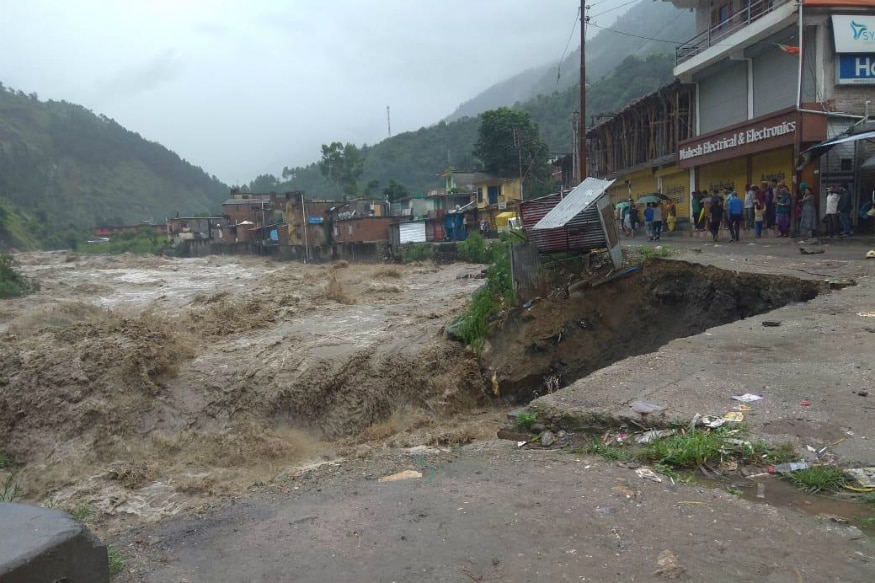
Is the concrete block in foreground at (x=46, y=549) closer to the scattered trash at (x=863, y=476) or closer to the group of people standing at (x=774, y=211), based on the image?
the scattered trash at (x=863, y=476)

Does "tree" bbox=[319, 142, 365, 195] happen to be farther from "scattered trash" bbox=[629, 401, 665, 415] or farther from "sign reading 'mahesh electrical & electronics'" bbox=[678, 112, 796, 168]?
"scattered trash" bbox=[629, 401, 665, 415]

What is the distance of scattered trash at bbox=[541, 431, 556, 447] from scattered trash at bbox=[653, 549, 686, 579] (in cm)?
188

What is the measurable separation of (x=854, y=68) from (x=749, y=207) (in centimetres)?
438

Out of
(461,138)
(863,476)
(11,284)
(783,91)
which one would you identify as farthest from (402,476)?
(461,138)

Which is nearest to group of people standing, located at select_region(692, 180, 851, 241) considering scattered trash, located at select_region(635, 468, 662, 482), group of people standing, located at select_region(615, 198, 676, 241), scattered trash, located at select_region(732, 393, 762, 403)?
group of people standing, located at select_region(615, 198, 676, 241)

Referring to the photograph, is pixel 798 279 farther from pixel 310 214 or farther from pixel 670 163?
pixel 310 214

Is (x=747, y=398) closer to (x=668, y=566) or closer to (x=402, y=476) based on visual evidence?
(x=668, y=566)

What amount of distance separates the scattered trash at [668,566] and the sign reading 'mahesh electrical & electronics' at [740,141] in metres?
16.5

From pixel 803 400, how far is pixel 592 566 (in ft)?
9.26

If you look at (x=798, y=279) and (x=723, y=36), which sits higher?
(x=723, y=36)

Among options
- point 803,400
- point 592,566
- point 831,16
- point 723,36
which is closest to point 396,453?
point 592,566

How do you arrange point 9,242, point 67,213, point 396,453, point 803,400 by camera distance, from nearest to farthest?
point 803,400 < point 396,453 < point 9,242 < point 67,213

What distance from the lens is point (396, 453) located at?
231 inches

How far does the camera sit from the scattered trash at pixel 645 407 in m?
4.88
